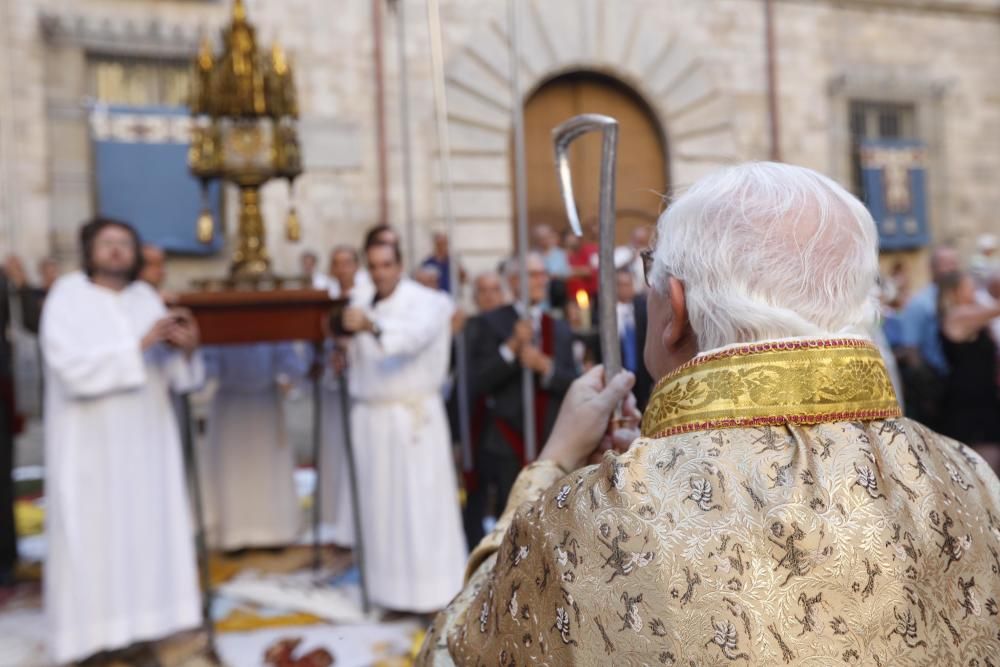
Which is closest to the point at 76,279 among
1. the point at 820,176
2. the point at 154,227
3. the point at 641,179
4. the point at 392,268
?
the point at 392,268

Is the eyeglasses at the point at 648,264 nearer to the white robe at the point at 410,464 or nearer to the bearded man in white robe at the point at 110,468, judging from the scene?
the bearded man in white robe at the point at 110,468

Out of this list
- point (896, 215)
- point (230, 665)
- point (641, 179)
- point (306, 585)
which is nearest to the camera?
point (230, 665)

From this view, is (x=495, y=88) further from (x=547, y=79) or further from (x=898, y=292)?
(x=898, y=292)

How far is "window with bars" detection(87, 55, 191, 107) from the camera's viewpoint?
10.0m

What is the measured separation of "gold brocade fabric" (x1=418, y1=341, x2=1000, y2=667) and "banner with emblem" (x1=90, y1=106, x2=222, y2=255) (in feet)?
30.0

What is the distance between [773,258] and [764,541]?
1.17ft

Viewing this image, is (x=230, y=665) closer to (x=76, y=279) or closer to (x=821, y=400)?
(x=76, y=279)

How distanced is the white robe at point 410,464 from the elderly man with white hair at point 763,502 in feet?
10.4

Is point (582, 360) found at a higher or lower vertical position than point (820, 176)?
lower

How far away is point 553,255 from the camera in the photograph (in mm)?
7266

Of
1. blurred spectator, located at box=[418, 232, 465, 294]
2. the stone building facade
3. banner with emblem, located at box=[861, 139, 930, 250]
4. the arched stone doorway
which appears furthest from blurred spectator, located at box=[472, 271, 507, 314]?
banner with emblem, located at box=[861, 139, 930, 250]

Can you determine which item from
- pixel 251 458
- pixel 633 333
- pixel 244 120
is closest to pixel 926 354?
pixel 633 333

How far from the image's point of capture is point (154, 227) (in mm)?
9992

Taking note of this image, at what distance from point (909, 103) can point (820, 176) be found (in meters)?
13.4
